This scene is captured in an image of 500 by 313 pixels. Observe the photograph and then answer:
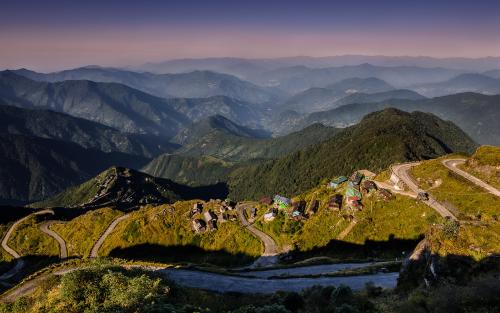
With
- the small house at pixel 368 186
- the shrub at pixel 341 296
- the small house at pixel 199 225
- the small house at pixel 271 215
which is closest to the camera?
the shrub at pixel 341 296

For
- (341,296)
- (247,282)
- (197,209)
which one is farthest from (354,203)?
(341,296)

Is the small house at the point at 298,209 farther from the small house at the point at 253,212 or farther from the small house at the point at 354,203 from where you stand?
the small house at the point at 354,203

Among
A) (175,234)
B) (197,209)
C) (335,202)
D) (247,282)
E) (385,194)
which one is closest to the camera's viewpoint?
(247,282)

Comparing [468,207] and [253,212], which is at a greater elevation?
[468,207]

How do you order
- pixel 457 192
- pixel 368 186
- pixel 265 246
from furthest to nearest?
pixel 265 246 < pixel 368 186 < pixel 457 192

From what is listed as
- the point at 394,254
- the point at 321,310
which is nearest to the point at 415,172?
the point at 394,254

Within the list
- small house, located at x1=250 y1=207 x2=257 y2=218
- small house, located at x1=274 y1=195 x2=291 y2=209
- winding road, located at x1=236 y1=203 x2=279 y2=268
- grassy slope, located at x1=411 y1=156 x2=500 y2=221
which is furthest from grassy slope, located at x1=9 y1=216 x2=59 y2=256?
grassy slope, located at x1=411 y1=156 x2=500 y2=221

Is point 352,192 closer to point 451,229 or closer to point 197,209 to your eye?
point 197,209

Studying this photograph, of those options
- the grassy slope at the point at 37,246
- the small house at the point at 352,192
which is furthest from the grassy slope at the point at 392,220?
the grassy slope at the point at 37,246
